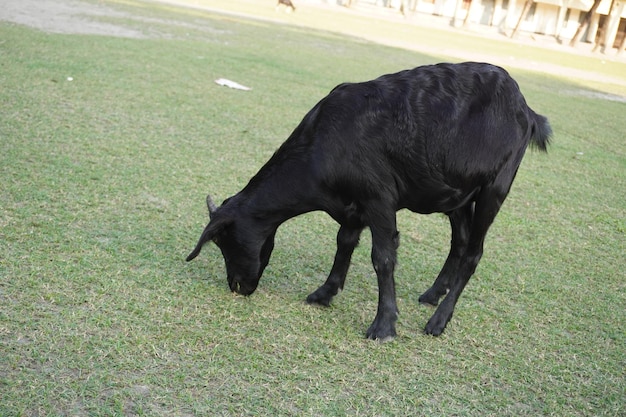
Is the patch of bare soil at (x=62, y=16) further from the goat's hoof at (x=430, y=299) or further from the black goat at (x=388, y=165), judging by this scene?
the goat's hoof at (x=430, y=299)

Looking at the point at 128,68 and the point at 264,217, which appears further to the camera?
the point at 128,68

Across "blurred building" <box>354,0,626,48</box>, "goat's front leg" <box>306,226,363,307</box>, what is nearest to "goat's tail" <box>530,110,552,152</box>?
"goat's front leg" <box>306,226,363,307</box>

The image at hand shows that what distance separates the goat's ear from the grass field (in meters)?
0.38

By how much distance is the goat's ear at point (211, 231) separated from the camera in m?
4.24

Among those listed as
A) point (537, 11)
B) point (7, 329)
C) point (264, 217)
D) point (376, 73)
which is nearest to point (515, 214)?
point (264, 217)

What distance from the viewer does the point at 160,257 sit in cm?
497

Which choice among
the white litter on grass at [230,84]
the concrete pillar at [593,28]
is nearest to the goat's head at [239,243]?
the white litter on grass at [230,84]

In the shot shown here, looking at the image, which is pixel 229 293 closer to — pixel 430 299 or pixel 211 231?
pixel 211 231

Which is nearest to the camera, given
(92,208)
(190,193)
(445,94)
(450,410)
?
(450,410)

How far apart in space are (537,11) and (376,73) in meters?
32.9

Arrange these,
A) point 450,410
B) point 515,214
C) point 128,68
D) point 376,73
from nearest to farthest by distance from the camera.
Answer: point 450,410, point 515,214, point 128,68, point 376,73

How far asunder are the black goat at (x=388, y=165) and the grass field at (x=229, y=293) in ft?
1.26

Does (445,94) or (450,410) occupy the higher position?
(445,94)

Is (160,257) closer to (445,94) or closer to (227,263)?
(227,263)
